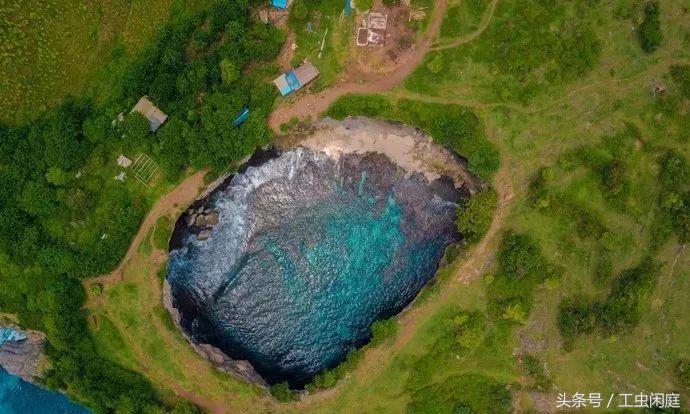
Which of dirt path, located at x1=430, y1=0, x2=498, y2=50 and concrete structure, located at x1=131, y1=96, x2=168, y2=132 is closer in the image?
dirt path, located at x1=430, y1=0, x2=498, y2=50

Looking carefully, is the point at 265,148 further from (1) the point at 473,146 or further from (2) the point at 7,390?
(2) the point at 7,390

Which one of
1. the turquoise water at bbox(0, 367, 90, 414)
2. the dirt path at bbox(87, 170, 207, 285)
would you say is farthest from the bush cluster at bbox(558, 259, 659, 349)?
the turquoise water at bbox(0, 367, 90, 414)

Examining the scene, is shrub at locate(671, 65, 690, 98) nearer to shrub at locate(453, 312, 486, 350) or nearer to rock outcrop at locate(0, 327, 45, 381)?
shrub at locate(453, 312, 486, 350)

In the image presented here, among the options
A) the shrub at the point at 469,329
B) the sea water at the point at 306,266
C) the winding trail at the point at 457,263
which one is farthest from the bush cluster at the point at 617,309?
the sea water at the point at 306,266

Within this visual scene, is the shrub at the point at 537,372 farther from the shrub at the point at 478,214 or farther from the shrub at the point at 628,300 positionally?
the shrub at the point at 478,214

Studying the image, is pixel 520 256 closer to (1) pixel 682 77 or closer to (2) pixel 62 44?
(1) pixel 682 77

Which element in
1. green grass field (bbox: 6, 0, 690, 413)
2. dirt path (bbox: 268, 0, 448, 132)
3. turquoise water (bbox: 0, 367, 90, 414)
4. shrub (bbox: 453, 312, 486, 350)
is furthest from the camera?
turquoise water (bbox: 0, 367, 90, 414)
